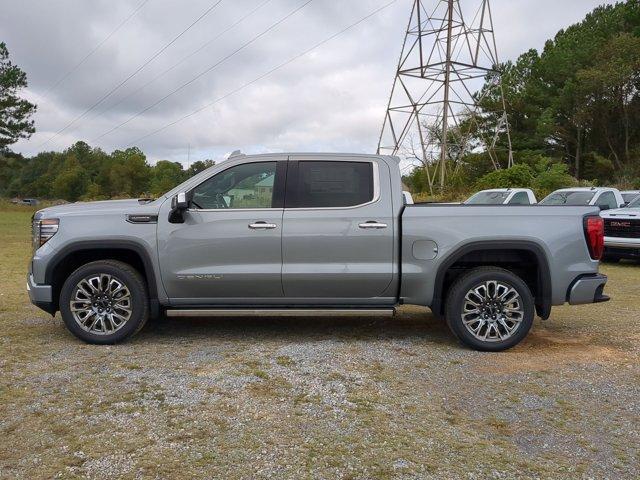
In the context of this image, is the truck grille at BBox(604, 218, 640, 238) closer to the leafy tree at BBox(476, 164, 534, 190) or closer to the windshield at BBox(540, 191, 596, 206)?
the windshield at BBox(540, 191, 596, 206)

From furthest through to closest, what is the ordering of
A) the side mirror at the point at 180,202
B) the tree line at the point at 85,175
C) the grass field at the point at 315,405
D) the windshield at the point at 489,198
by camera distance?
1. the tree line at the point at 85,175
2. the windshield at the point at 489,198
3. the side mirror at the point at 180,202
4. the grass field at the point at 315,405

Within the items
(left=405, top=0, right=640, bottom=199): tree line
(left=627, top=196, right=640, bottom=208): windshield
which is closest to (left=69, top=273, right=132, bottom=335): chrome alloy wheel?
(left=627, top=196, right=640, bottom=208): windshield

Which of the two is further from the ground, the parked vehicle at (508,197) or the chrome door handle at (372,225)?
the parked vehicle at (508,197)

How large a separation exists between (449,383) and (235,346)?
2.10 meters

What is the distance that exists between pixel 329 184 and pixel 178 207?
1.46m

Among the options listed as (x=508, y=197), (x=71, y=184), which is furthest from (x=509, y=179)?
(x=71, y=184)

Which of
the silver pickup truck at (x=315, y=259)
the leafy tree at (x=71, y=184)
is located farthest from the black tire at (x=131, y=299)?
the leafy tree at (x=71, y=184)

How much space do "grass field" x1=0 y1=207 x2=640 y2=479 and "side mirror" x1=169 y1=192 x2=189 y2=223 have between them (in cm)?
124

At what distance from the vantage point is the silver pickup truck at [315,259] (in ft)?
17.9

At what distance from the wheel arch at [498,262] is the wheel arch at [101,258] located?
107 inches

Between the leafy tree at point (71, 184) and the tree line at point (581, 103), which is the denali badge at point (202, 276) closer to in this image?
the tree line at point (581, 103)

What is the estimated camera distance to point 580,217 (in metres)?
5.47

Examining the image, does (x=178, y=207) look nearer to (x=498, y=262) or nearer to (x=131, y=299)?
(x=131, y=299)

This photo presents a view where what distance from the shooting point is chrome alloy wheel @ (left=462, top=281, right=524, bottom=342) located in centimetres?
545
